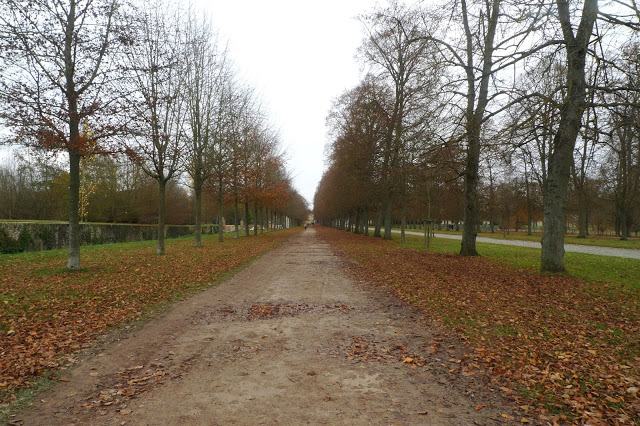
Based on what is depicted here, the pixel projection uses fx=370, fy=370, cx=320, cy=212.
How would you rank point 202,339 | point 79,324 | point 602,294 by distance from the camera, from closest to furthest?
point 202,339
point 79,324
point 602,294

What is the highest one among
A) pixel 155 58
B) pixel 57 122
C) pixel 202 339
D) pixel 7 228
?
pixel 155 58

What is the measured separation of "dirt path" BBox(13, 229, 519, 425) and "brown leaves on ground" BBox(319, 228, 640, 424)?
0.47m

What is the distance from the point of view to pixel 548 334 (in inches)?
219

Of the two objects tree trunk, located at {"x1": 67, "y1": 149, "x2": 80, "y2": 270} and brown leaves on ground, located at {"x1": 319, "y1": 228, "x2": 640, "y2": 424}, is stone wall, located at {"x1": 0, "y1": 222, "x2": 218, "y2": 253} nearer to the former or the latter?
tree trunk, located at {"x1": 67, "y1": 149, "x2": 80, "y2": 270}

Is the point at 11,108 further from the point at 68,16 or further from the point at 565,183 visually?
the point at 565,183

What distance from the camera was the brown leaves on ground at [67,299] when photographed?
15.1 ft

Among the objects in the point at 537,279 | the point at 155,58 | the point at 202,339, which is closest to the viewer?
the point at 202,339

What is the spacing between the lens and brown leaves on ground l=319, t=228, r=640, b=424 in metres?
3.60

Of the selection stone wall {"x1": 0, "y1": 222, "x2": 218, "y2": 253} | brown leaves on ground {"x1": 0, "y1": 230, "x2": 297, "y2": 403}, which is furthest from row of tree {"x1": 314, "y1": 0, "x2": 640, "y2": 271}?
stone wall {"x1": 0, "y1": 222, "x2": 218, "y2": 253}

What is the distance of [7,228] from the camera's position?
1653 centimetres

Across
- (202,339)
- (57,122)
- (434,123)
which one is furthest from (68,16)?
(434,123)

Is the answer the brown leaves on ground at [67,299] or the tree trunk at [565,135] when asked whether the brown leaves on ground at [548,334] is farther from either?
→ the brown leaves on ground at [67,299]

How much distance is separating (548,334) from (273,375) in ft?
13.8

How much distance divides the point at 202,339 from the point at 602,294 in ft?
27.8
